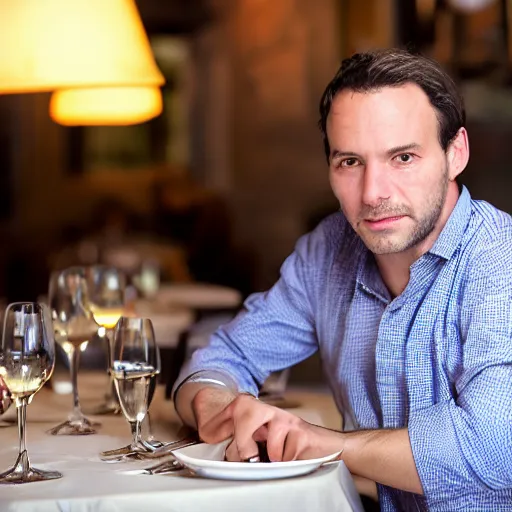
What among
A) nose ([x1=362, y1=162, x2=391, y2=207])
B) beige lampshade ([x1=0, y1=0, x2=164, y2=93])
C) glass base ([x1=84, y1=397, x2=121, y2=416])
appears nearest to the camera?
nose ([x1=362, y1=162, x2=391, y2=207])

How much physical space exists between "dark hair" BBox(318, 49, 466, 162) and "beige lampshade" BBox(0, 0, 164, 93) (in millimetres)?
713

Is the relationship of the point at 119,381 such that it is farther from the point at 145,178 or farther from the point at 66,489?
the point at 145,178

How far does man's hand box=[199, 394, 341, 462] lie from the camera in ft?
5.11

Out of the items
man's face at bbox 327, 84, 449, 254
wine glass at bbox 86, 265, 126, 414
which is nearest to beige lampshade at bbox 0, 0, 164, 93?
wine glass at bbox 86, 265, 126, 414

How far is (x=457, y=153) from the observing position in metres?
1.98

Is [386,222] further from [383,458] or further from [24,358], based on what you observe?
[24,358]

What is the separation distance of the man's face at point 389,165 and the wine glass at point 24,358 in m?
0.61

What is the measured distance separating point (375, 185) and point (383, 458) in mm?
497

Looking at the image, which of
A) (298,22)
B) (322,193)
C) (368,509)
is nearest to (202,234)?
(322,193)

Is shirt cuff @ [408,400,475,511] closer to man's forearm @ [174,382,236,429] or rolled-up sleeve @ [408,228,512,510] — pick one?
rolled-up sleeve @ [408,228,512,510]

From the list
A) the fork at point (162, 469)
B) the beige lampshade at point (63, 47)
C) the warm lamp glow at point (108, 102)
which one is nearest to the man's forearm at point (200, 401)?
the fork at point (162, 469)

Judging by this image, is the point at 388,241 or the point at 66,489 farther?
the point at 388,241

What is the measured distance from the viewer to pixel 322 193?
8039 millimetres

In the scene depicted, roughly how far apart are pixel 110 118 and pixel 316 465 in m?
2.29
